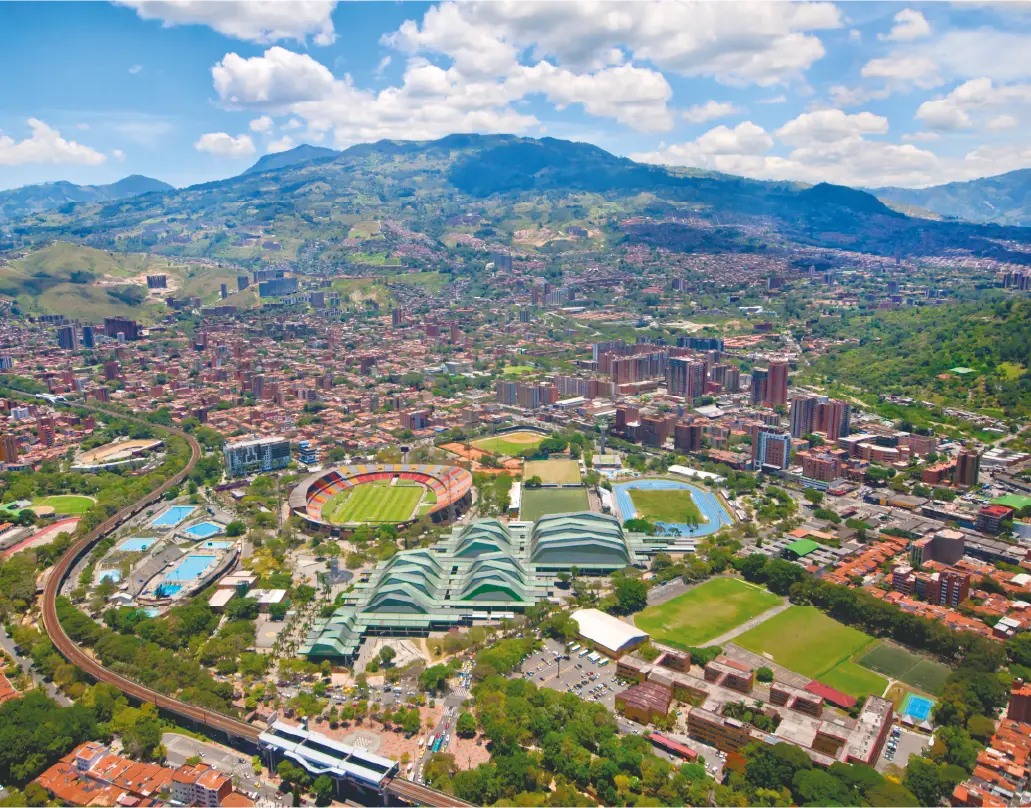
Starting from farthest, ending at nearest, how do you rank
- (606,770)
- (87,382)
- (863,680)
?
(87,382) < (863,680) < (606,770)

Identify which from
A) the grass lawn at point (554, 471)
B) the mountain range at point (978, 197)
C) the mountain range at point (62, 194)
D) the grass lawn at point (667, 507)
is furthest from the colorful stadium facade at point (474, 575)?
the mountain range at point (978, 197)

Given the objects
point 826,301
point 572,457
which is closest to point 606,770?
point 572,457

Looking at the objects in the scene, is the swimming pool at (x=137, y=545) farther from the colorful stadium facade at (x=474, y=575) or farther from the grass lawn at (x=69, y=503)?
the colorful stadium facade at (x=474, y=575)

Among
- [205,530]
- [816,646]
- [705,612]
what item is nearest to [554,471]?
[705,612]

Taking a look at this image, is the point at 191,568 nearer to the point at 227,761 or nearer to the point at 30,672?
the point at 30,672

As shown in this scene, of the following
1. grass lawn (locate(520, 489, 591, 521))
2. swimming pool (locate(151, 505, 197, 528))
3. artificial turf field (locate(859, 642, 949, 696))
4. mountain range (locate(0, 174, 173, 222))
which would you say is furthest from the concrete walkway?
mountain range (locate(0, 174, 173, 222))

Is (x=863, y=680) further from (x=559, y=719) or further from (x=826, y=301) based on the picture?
(x=826, y=301)
